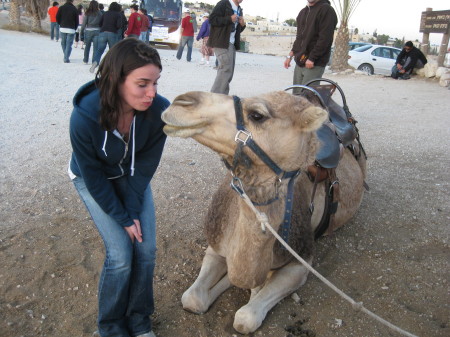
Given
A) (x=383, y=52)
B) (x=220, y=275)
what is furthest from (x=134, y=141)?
(x=383, y=52)

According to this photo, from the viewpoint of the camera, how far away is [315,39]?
674 cm

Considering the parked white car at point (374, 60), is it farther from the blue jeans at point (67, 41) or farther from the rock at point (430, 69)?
the blue jeans at point (67, 41)

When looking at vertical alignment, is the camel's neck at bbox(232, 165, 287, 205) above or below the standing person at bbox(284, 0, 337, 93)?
below

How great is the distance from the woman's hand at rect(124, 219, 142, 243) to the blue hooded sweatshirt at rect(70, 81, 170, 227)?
0.03 m

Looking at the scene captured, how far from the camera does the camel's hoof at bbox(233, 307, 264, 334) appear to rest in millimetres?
2851

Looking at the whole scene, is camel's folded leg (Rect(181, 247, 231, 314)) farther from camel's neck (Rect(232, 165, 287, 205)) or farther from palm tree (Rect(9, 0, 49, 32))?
palm tree (Rect(9, 0, 49, 32))

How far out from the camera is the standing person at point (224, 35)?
25.6 feet

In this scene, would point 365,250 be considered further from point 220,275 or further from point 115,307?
point 115,307

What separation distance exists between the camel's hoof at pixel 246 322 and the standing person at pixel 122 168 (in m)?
0.56

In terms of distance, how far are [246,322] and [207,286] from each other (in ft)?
1.48

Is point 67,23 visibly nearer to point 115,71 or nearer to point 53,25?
point 53,25

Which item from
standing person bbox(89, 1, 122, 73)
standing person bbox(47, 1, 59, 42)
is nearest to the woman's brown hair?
standing person bbox(89, 1, 122, 73)

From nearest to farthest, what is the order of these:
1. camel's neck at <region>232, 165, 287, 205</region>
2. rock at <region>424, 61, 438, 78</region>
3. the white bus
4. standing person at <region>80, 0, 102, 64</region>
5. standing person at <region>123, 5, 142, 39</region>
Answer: camel's neck at <region>232, 165, 287, 205</region> → standing person at <region>80, 0, 102, 64</region> → standing person at <region>123, 5, 142, 39</region> → rock at <region>424, 61, 438, 78</region> → the white bus

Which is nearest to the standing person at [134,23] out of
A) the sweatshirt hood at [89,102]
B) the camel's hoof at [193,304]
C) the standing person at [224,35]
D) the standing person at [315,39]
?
the standing person at [224,35]
